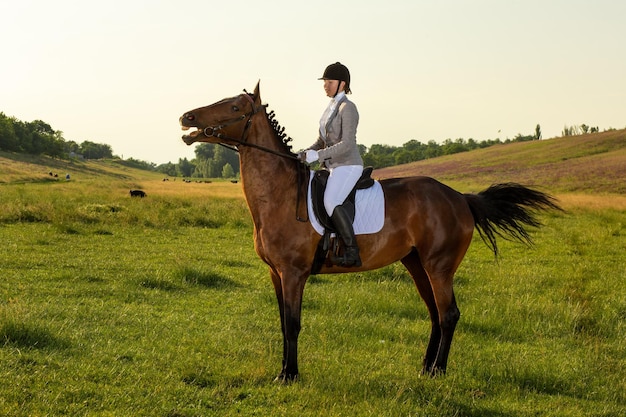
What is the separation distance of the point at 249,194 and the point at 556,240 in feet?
54.1

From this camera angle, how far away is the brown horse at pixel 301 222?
6465mm

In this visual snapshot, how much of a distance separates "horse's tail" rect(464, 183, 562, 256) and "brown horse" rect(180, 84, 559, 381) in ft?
0.06

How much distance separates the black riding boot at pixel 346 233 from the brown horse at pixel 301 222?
0.17 m

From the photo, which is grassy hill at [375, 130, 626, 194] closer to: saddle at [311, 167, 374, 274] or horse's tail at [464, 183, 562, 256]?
horse's tail at [464, 183, 562, 256]

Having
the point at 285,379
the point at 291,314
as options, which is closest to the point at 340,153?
the point at 291,314

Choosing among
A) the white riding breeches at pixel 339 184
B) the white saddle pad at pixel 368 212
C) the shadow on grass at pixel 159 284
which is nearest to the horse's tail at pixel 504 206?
the white saddle pad at pixel 368 212

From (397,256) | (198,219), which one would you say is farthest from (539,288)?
(198,219)

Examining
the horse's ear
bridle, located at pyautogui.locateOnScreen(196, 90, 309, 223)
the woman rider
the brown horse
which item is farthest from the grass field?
the horse's ear

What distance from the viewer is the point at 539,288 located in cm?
1208

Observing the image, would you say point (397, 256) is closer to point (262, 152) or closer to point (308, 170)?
point (308, 170)

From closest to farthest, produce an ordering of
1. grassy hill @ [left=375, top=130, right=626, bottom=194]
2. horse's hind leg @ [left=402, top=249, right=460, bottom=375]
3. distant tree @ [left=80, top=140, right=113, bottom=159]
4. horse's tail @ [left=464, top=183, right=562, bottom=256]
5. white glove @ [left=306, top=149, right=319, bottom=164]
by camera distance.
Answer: white glove @ [left=306, top=149, right=319, bottom=164], horse's hind leg @ [left=402, top=249, right=460, bottom=375], horse's tail @ [left=464, top=183, right=562, bottom=256], grassy hill @ [left=375, top=130, right=626, bottom=194], distant tree @ [left=80, top=140, right=113, bottom=159]

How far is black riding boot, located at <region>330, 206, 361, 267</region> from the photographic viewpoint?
657 cm

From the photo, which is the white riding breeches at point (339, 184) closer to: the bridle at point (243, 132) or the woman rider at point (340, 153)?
the woman rider at point (340, 153)

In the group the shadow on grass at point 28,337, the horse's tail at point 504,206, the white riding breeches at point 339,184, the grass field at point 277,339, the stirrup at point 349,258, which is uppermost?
the white riding breeches at point 339,184
